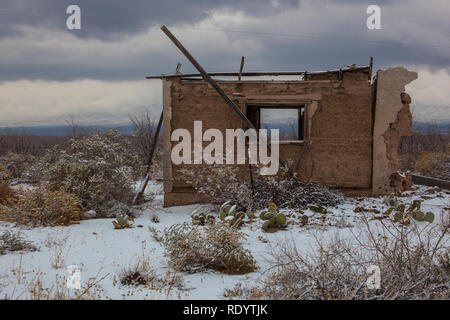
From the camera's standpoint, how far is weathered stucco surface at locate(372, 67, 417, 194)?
8883mm

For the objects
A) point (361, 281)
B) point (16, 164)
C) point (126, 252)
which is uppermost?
point (16, 164)

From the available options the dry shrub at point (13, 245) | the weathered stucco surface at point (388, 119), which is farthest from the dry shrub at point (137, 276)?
the weathered stucco surface at point (388, 119)

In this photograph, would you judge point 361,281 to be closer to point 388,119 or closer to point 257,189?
point 257,189

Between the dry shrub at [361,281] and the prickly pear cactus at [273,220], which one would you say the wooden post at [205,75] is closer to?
the prickly pear cactus at [273,220]

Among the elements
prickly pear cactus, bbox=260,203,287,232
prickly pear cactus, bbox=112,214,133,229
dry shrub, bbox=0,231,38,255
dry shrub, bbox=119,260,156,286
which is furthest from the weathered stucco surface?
dry shrub, bbox=0,231,38,255

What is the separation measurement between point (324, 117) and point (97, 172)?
531cm

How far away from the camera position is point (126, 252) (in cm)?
556

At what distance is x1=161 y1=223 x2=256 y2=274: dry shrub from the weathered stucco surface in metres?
5.20

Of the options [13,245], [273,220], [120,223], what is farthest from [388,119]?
[13,245]

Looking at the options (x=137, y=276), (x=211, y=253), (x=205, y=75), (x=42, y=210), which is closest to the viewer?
(x=137, y=276)

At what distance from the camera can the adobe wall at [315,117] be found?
8.78 metres
